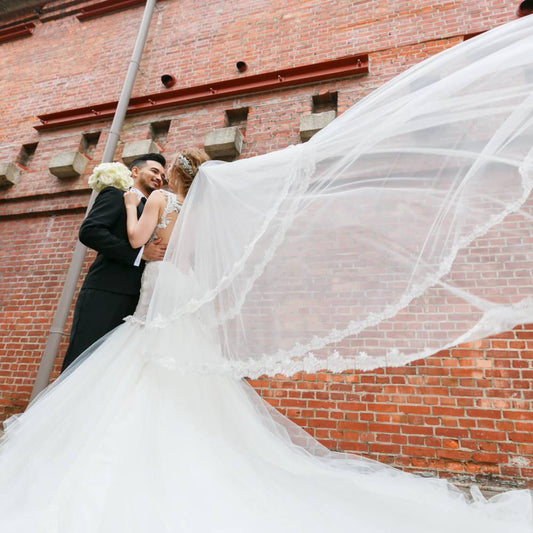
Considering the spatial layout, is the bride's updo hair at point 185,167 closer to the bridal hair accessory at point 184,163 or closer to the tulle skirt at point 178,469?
the bridal hair accessory at point 184,163

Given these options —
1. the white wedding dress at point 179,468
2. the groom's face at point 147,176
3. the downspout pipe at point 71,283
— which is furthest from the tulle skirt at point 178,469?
the downspout pipe at point 71,283

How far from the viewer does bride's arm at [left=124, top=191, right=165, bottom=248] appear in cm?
198

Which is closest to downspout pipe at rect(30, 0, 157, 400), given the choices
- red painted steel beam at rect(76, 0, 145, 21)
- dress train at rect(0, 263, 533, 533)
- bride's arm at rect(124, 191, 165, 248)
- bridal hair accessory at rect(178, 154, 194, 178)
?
red painted steel beam at rect(76, 0, 145, 21)

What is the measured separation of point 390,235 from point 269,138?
2.81 meters

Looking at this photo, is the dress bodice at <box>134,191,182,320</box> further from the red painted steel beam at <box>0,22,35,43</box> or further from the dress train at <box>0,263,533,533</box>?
the red painted steel beam at <box>0,22,35,43</box>

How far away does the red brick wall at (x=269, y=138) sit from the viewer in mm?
2553

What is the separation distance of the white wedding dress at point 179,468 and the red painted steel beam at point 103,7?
5.54 m

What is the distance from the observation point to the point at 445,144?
1.40 meters

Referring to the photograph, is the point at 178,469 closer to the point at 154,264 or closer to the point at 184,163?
the point at 154,264

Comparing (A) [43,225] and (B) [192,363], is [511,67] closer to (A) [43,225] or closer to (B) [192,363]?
(B) [192,363]

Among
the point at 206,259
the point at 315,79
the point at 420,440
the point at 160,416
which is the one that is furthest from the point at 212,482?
the point at 315,79

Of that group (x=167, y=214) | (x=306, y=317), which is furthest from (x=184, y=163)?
(x=306, y=317)

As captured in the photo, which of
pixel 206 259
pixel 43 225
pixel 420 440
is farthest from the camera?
pixel 43 225

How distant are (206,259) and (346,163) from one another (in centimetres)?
74
